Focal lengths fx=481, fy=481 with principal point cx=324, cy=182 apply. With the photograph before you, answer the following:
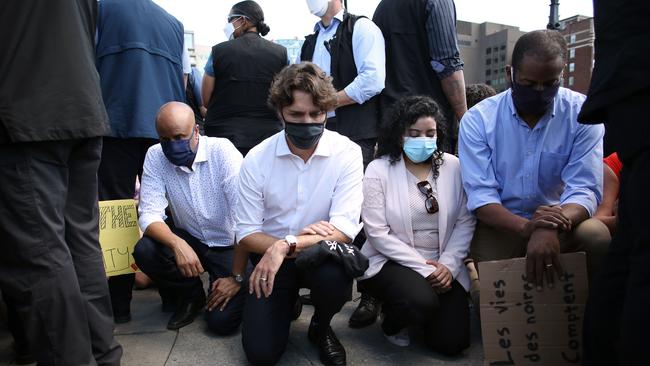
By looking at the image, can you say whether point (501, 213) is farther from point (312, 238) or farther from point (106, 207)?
point (106, 207)

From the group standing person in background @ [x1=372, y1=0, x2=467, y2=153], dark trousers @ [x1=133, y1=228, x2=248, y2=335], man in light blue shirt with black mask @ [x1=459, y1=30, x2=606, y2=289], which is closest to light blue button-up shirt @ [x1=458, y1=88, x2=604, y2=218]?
man in light blue shirt with black mask @ [x1=459, y1=30, x2=606, y2=289]

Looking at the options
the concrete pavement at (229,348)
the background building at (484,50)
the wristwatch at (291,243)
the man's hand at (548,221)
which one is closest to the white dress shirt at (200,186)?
the concrete pavement at (229,348)

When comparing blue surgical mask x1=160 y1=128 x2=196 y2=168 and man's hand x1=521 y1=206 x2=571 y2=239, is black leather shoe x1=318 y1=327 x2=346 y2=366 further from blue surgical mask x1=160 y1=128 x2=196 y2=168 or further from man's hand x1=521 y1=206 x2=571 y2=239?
blue surgical mask x1=160 y1=128 x2=196 y2=168

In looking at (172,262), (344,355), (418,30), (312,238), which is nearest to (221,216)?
(172,262)

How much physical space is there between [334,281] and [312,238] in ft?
0.76

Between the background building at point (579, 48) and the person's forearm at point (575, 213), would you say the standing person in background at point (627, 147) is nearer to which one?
the person's forearm at point (575, 213)

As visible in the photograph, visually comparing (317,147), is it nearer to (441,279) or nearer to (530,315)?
(441,279)

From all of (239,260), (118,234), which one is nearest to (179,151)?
(118,234)

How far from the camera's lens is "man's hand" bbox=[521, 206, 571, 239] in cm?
223

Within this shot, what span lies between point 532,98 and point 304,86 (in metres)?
1.15

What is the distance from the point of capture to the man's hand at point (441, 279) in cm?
250

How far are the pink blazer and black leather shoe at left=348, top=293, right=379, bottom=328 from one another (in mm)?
284

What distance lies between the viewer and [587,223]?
2.37m

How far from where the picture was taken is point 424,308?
241 cm
